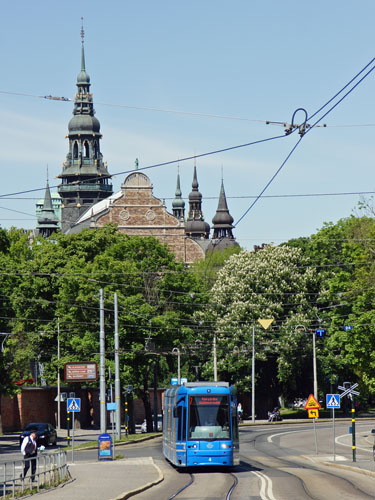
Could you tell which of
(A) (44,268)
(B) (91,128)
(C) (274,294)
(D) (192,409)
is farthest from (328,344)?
(B) (91,128)

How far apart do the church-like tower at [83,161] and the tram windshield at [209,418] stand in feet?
446

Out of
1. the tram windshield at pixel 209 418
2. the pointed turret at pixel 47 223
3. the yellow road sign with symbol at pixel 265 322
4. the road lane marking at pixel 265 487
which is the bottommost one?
the road lane marking at pixel 265 487

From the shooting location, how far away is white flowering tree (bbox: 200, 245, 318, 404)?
76.4 m

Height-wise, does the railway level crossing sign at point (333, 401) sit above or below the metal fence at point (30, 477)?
above

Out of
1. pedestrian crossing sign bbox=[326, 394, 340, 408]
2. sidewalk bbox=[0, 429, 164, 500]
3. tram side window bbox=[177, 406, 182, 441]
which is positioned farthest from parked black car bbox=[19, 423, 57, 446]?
tram side window bbox=[177, 406, 182, 441]

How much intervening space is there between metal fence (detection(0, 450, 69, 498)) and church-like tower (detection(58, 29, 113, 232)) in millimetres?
140428

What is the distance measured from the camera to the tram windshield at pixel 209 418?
30328mm

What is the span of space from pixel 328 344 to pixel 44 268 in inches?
881

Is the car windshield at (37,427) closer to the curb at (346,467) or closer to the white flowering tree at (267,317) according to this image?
the curb at (346,467)

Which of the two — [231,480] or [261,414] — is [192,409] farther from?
[261,414]

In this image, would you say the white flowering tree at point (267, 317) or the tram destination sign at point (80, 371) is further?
the white flowering tree at point (267, 317)

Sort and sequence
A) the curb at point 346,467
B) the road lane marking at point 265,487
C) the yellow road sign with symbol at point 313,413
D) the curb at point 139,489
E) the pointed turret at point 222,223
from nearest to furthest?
the curb at point 139,489, the road lane marking at point 265,487, the curb at point 346,467, the yellow road sign with symbol at point 313,413, the pointed turret at point 222,223

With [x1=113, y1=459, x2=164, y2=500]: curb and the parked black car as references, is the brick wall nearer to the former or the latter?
the parked black car

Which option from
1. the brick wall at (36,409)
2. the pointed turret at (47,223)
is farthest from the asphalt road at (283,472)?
the pointed turret at (47,223)
